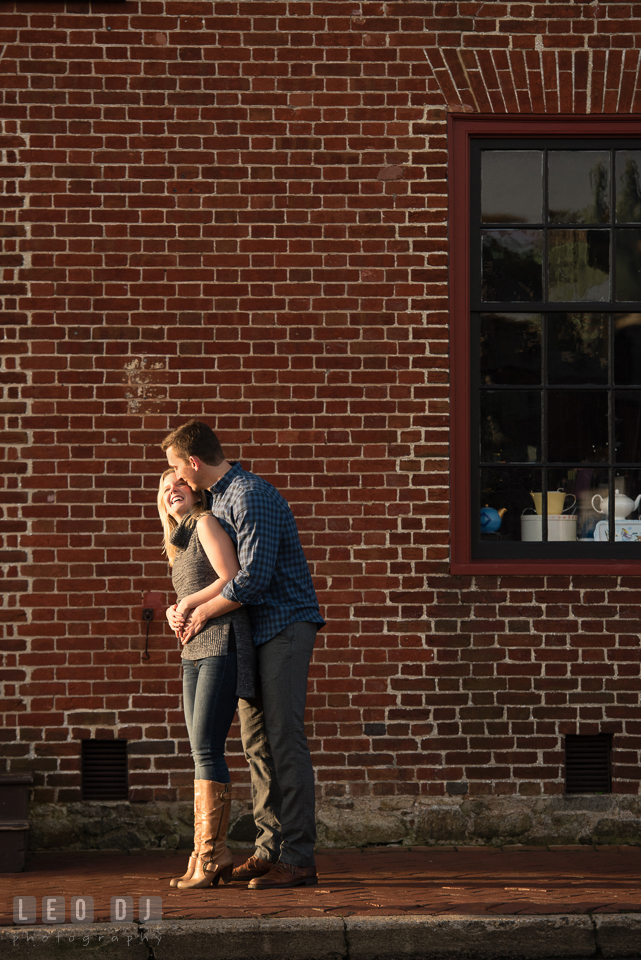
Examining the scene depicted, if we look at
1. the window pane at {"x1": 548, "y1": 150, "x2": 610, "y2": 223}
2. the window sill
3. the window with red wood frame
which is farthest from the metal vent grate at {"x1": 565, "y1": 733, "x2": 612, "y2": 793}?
the window pane at {"x1": 548, "y1": 150, "x2": 610, "y2": 223}

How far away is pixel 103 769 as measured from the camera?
5.72m

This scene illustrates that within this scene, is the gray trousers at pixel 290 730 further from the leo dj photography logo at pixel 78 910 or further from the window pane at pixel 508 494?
the window pane at pixel 508 494

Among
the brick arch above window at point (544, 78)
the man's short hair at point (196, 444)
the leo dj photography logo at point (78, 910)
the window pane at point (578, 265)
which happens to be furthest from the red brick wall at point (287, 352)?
the leo dj photography logo at point (78, 910)

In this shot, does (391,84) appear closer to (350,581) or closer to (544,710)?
(350,581)

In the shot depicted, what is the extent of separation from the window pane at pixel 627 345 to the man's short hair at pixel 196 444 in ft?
8.84

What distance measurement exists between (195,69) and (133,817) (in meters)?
4.27

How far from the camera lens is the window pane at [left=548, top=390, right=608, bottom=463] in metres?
6.05

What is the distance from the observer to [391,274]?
5.86 metres

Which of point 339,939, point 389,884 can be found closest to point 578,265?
point 389,884

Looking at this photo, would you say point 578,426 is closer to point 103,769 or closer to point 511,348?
point 511,348

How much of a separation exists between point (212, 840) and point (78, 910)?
623 millimetres

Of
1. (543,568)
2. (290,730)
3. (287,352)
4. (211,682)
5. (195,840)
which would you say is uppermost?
(287,352)

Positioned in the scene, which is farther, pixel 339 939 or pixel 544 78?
pixel 544 78

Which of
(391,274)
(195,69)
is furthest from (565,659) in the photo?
(195,69)
